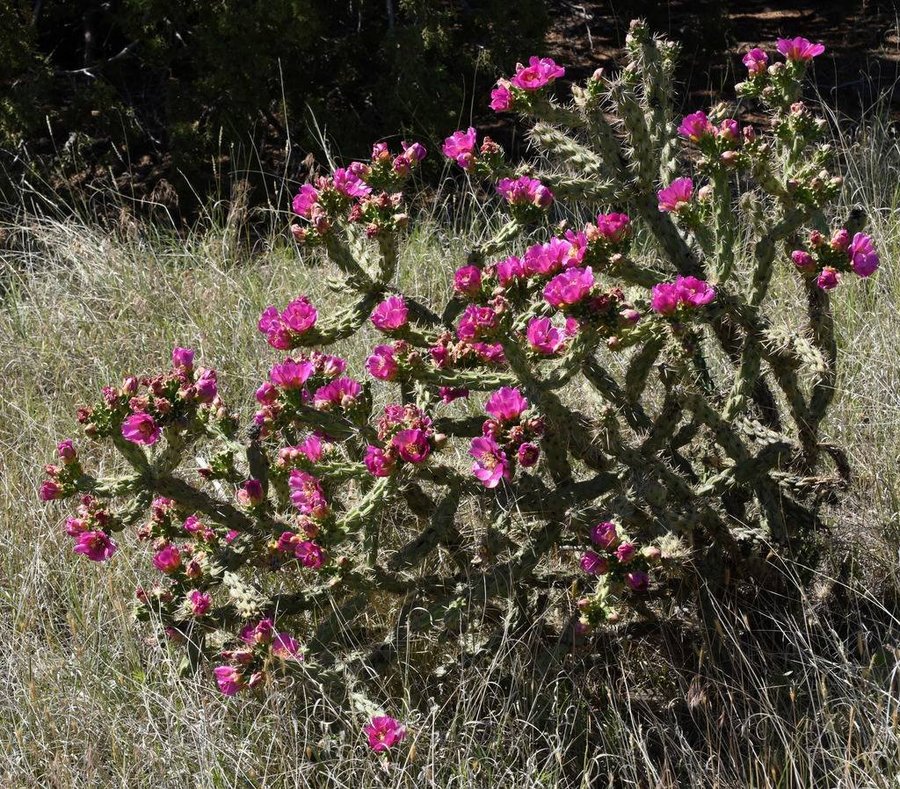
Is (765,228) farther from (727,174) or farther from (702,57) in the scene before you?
(702,57)

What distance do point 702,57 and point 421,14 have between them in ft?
6.01

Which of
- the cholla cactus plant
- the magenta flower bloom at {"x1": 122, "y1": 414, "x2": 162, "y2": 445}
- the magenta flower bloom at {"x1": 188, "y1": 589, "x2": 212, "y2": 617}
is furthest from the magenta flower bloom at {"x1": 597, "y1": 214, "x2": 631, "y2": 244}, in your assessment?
the magenta flower bloom at {"x1": 188, "y1": 589, "x2": 212, "y2": 617}

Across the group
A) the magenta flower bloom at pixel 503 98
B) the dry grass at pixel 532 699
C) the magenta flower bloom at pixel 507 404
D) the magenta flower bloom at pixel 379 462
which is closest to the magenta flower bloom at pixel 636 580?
the dry grass at pixel 532 699

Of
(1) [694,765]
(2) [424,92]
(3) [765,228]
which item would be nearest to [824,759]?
(1) [694,765]

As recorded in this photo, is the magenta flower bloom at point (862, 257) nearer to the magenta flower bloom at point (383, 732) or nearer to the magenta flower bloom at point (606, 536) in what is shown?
the magenta flower bloom at point (606, 536)

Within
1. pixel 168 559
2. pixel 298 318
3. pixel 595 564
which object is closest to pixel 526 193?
pixel 298 318

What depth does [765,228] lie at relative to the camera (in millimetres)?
2447

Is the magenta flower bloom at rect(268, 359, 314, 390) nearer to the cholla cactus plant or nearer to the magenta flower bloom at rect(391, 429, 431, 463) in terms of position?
the cholla cactus plant

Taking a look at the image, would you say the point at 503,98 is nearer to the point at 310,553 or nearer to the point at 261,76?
the point at 310,553

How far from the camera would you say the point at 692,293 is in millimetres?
2137

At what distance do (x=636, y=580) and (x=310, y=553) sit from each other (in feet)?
2.07

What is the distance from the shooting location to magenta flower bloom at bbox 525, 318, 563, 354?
7.02 feet

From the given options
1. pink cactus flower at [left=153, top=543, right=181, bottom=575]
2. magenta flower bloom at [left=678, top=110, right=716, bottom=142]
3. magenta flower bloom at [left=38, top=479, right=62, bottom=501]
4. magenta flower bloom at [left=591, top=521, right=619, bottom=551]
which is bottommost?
magenta flower bloom at [left=591, top=521, right=619, bottom=551]

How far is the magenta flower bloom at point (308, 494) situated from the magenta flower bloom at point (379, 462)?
120mm
